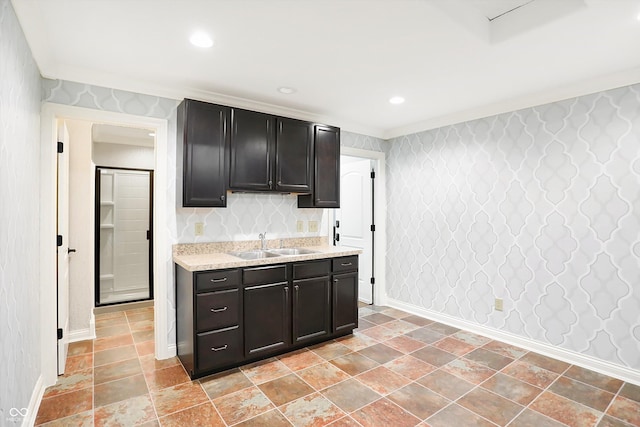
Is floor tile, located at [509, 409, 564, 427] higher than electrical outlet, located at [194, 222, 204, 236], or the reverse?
electrical outlet, located at [194, 222, 204, 236]

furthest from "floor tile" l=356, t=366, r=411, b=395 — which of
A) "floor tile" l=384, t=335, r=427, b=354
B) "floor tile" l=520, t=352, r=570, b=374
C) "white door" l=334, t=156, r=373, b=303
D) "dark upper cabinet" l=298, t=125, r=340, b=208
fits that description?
"white door" l=334, t=156, r=373, b=303

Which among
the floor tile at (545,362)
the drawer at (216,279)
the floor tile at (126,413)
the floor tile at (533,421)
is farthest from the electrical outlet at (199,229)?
the floor tile at (545,362)

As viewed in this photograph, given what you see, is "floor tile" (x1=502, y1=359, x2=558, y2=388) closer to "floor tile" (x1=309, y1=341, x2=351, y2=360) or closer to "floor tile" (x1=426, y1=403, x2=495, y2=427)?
"floor tile" (x1=426, y1=403, x2=495, y2=427)

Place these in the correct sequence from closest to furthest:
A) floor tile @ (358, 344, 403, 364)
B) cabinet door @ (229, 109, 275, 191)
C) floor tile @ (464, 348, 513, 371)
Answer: floor tile @ (464, 348, 513, 371) → floor tile @ (358, 344, 403, 364) → cabinet door @ (229, 109, 275, 191)

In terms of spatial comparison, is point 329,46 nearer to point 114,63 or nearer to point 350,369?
point 114,63

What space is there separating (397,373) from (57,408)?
242 cm

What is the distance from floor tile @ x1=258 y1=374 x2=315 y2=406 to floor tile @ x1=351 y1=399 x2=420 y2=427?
44 cm

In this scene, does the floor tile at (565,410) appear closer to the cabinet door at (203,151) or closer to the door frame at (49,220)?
the cabinet door at (203,151)

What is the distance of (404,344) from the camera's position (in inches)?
134

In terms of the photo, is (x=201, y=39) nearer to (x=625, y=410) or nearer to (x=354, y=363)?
(x=354, y=363)

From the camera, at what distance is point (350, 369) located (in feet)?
9.41

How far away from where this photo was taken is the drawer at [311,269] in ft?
10.5

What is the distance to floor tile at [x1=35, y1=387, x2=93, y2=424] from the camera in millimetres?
2209

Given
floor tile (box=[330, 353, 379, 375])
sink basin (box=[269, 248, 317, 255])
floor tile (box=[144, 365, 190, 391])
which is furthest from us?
sink basin (box=[269, 248, 317, 255])
